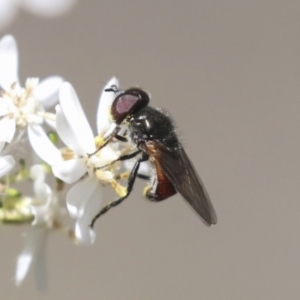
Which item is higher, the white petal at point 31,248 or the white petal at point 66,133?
the white petal at point 66,133

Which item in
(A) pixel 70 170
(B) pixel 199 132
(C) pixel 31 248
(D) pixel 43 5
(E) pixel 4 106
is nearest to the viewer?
(A) pixel 70 170

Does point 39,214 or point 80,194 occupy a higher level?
point 80,194

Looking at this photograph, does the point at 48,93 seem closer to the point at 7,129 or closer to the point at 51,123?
the point at 51,123

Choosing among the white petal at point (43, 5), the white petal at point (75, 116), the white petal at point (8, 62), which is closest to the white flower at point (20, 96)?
the white petal at point (8, 62)

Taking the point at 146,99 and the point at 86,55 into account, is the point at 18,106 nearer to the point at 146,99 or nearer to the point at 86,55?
the point at 146,99

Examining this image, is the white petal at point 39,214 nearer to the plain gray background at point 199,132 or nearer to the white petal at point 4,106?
the white petal at point 4,106

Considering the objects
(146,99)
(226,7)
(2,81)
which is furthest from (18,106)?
(226,7)

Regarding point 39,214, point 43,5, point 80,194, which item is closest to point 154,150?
point 80,194
